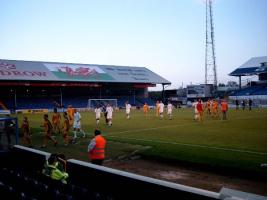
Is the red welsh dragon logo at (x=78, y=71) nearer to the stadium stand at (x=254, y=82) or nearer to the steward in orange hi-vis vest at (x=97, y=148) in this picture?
the stadium stand at (x=254, y=82)

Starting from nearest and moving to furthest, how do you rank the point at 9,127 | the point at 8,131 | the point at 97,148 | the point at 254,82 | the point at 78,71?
the point at 97,148 < the point at 8,131 < the point at 9,127 < the point at 78,71 < the point at 254,82

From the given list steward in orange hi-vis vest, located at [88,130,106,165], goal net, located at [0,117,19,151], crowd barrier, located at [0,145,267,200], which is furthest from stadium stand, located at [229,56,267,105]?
crowd barrier, located at [0,145,267,200]

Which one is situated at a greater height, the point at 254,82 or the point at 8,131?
the point at 254,82

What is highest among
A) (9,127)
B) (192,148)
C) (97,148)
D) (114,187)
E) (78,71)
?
(78,71)

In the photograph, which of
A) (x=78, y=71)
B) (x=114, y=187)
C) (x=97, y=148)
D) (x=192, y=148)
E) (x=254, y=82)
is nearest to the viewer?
(x=114, y=187)

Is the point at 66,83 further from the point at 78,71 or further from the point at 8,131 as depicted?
the point at 8,131

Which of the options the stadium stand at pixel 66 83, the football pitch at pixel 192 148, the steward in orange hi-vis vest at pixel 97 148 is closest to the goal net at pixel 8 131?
the football pitch at pixel 192 148

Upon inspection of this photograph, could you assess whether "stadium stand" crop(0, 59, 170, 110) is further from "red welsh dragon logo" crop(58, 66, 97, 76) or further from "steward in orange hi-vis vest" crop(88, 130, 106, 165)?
"steward in orange hi-vis vest" crop(88, 130, 106, 165)

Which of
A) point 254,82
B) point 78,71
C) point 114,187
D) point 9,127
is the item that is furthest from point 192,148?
point 254,82

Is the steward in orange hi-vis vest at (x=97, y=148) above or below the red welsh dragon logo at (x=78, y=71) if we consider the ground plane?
below

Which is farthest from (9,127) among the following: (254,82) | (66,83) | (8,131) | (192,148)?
(254,82)

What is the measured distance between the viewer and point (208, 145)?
15891 millimetres

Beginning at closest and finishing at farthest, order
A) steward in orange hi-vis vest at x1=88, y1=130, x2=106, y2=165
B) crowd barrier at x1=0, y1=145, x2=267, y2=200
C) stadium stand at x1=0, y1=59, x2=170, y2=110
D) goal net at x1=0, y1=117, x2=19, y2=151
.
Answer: crowd barrier at x1=0, y1=145, x2=267, y2=200 → steward in orange hi-vis vest at x1=88, y1=130, x2=106, y2=165 → goal net at x1=0, y1=117, x2=19, y2=151 → stadium stand at x1=0, y1=59, x2=170, y2=110

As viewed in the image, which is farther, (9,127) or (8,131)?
(9,127)
